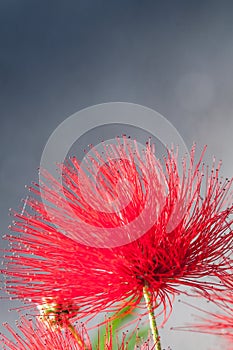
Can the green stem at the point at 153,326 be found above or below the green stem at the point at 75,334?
below

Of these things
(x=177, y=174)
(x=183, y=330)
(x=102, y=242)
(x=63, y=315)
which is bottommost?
(x=183, y=330)

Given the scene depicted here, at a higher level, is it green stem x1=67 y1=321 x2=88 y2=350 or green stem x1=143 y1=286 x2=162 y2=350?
green stem x1=67 y1=321 x2=88 y2=350

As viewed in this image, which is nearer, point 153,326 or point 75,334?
point 153,326

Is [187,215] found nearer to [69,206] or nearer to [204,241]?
[204,241]

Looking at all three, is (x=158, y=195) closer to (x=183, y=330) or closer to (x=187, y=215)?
(x=187, y=215)

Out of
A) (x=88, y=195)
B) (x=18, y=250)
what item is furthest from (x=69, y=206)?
(x=18, y=250)

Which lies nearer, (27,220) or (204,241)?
(27,220)

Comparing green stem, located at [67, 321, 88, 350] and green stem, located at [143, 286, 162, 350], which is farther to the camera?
green stem, located at [67, 321, 88, 350]

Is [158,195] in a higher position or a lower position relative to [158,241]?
higher

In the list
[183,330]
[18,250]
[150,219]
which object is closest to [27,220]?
[18,250]

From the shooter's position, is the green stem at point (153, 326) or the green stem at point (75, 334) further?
the green stem at point (75, 334)
